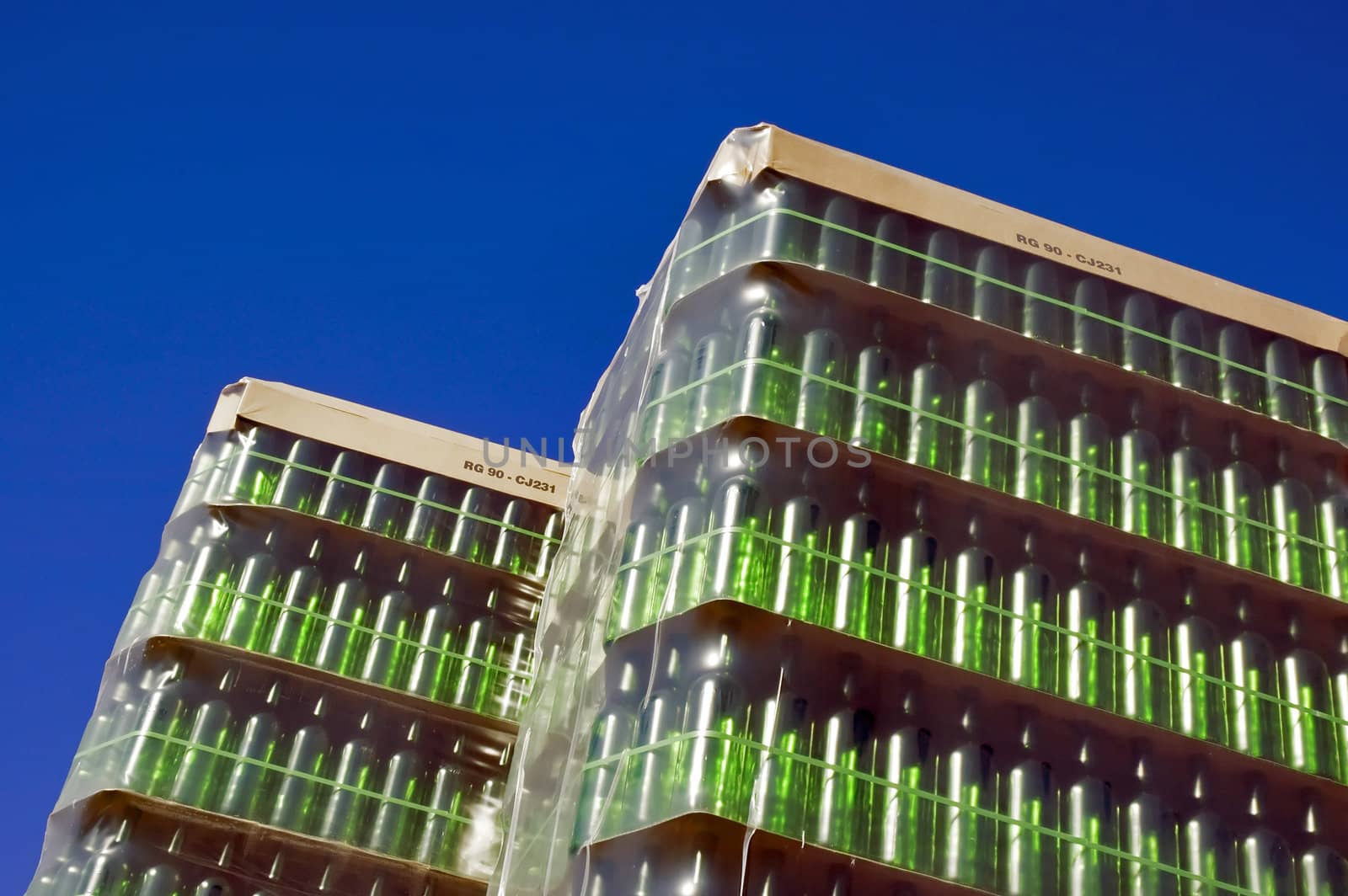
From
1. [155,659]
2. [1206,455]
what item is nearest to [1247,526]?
[1206,455]

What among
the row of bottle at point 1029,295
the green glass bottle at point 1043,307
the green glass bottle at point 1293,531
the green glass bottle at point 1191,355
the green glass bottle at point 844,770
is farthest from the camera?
the green glass bottle at point 1191,355

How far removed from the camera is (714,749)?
775 centimetres

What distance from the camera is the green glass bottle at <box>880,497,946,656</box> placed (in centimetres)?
849

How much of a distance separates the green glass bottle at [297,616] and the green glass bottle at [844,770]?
3989 mm

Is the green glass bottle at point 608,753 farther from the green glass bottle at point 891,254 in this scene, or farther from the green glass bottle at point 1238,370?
the green glass bottle at point 1238,370

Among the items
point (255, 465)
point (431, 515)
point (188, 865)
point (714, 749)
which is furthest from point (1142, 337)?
point (188, 865)

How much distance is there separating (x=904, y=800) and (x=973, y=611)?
3.88 feet

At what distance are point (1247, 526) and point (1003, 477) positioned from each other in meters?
1.59

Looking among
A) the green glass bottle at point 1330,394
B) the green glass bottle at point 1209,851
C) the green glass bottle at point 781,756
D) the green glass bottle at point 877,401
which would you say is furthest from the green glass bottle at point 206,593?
the green glass bottle at point 1330,394

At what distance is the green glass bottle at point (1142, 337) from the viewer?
9.98 m

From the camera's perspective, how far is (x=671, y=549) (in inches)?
343

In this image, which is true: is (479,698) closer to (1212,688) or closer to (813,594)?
(813,594)

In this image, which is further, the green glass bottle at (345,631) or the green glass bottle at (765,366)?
the green glass bottle at (345,631)

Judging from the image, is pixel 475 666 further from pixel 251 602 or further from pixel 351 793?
pixel 251 602
